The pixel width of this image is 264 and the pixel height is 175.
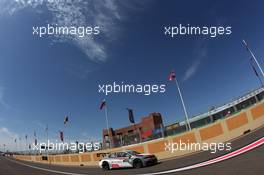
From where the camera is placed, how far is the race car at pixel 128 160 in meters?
15.2

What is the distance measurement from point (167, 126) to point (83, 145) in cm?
1703

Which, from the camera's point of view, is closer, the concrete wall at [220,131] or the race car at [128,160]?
the race car at [128,160]

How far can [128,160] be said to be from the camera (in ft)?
53.2

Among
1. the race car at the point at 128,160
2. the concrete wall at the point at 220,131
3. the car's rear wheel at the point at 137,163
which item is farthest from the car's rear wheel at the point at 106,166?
the concrete wall at the point at 220,131

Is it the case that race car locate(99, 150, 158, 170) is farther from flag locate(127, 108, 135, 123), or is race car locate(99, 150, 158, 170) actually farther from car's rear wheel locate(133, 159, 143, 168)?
flag locate(127, 108, 135, 123)

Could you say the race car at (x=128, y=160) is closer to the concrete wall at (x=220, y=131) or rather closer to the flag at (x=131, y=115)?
the concrete wall at (x=220, y=131)

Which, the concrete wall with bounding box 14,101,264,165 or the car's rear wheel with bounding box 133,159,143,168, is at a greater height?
the concrete wall with bounding box 14,101,264,165

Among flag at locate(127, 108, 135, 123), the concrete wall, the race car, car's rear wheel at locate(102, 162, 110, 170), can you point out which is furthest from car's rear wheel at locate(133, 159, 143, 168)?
flag at locate(127, 108, 135, 123)

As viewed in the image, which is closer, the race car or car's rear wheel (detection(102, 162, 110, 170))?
the race car

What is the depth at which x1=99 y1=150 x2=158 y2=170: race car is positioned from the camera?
15227 millimetres

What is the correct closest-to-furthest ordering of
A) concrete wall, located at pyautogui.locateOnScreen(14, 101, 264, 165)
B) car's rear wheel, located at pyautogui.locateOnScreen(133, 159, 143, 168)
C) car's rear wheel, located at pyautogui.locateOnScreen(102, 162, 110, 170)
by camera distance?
car's rear wheel, located at pyautogui.locateOnScreen(133, 159, 143, 168), car's rear wheel, located at pyautogui.locateOnScreen(102, 162, 110, 170), concrete wall, located at pyautogui.locateOnScreen(14, 101, 264, 165)

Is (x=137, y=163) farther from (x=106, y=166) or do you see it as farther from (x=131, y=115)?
(x=131, y=115)

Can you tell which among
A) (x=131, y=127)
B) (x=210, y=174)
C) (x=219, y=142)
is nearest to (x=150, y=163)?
(x=219, y=142)

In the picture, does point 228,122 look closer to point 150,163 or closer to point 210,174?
point 150,163
